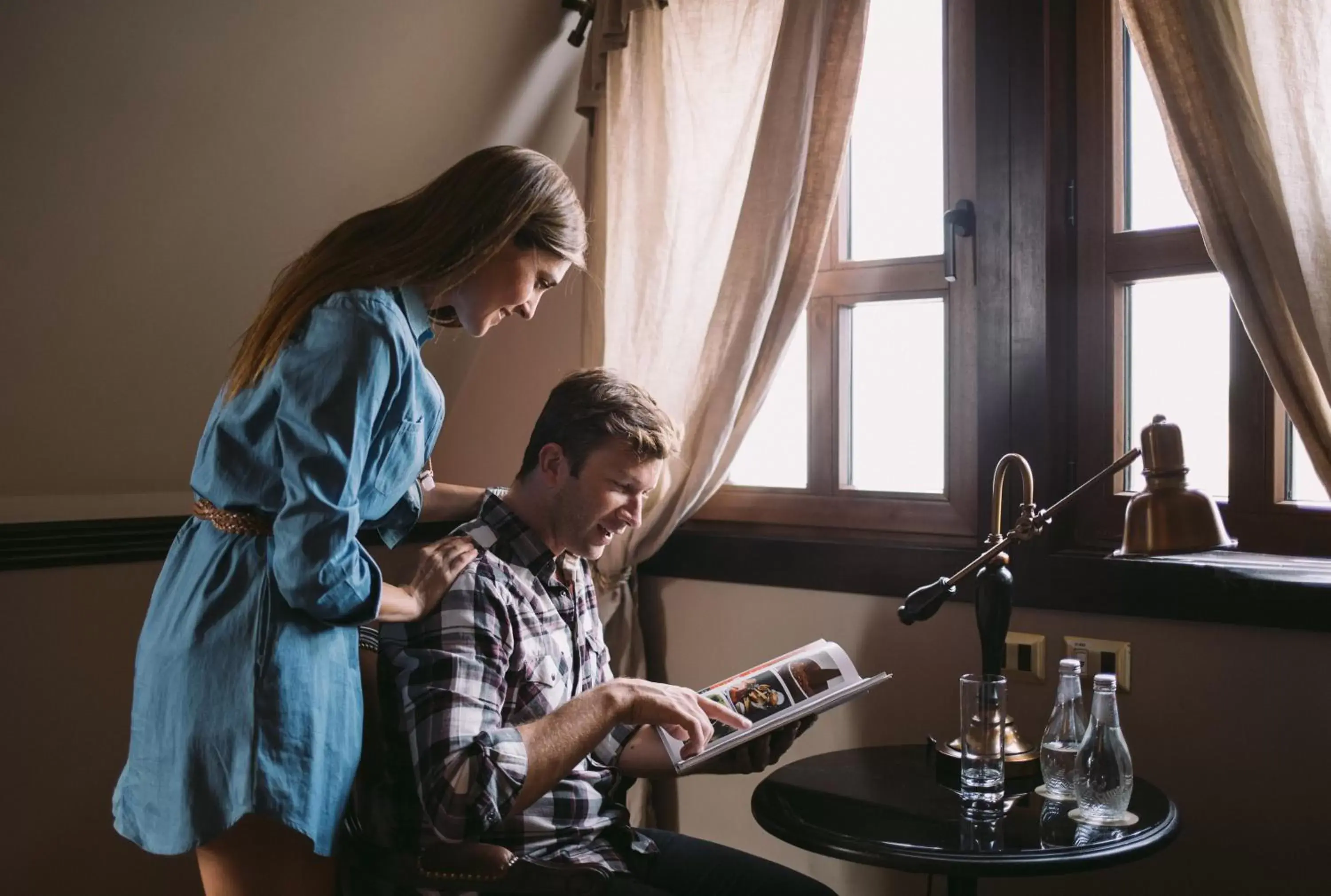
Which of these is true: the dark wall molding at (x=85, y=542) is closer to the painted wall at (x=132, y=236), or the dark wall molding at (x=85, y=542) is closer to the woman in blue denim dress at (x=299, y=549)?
the painted wall at (x=132, y=236)

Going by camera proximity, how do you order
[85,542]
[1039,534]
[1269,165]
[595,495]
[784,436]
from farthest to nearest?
1. [784,436]
2. [85,542]
3. [1039,534]
4. [1269,165]
5. [595,495]

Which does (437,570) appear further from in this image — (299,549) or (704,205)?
(704,205)

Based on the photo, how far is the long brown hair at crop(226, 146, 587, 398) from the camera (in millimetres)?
1401

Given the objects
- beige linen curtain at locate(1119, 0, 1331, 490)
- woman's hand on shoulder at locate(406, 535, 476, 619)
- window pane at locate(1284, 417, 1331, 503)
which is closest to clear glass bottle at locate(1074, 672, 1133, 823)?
beige linen curtain at locate(1119, 0, 1331, 490)

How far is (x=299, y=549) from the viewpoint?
1.29 metres

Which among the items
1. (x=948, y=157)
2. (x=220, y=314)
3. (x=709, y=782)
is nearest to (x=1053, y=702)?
(x=709, y=782)

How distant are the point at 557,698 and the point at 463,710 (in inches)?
8.8

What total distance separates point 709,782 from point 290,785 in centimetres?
132

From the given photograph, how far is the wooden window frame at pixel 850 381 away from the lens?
2.22m

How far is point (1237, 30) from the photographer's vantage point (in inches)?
71.2

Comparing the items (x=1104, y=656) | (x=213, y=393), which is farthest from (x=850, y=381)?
(x=213, y=393)

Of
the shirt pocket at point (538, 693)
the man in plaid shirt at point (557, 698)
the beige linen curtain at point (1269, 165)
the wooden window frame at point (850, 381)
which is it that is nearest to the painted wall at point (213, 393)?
the wooden window frame at point (850, 381)

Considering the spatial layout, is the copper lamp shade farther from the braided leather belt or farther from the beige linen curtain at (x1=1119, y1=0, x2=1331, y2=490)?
the braided leather belt

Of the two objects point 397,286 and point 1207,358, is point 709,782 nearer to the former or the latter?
point 1207,358
